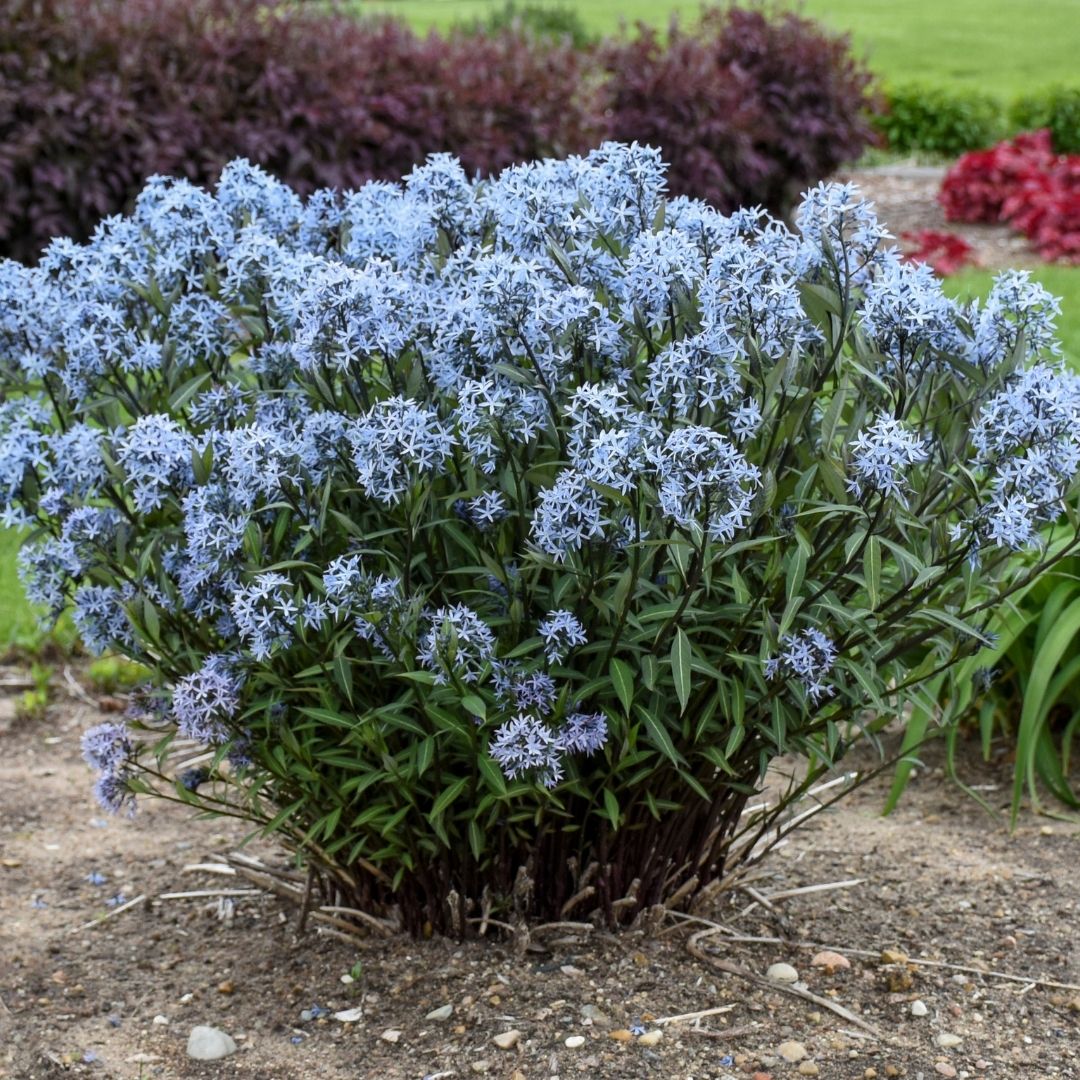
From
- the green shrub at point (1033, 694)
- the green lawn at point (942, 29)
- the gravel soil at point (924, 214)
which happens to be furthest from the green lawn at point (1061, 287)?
the green lawn at point (942, 29)

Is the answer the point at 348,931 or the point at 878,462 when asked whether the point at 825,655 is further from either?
the point at 348,931

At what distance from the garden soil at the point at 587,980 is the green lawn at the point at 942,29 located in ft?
65.8

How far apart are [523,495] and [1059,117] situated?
52.3 ft

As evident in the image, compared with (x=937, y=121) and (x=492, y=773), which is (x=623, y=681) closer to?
(x=492, y=773)

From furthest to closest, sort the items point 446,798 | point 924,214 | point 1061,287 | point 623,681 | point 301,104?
point 924,214 → point 1061,287 → point 301,104 → point 446,798 → point 623,681

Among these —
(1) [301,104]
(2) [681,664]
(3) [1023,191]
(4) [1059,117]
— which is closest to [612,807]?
(2) [681,664]

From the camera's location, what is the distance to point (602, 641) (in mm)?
2580

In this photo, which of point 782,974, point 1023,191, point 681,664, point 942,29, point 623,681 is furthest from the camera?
point 942,29

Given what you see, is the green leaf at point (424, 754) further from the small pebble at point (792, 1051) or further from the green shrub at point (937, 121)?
the green shrub at point (937, 121)

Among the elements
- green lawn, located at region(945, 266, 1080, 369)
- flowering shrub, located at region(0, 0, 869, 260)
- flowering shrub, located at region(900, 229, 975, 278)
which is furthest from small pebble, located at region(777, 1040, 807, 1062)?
flowering shrub, located at region(900, 229, 975, 278)

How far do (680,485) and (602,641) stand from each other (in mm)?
456

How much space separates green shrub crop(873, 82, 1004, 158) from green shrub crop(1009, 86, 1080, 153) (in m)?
0.51

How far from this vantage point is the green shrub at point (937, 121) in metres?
17.6

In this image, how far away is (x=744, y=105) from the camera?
11.0 meters
